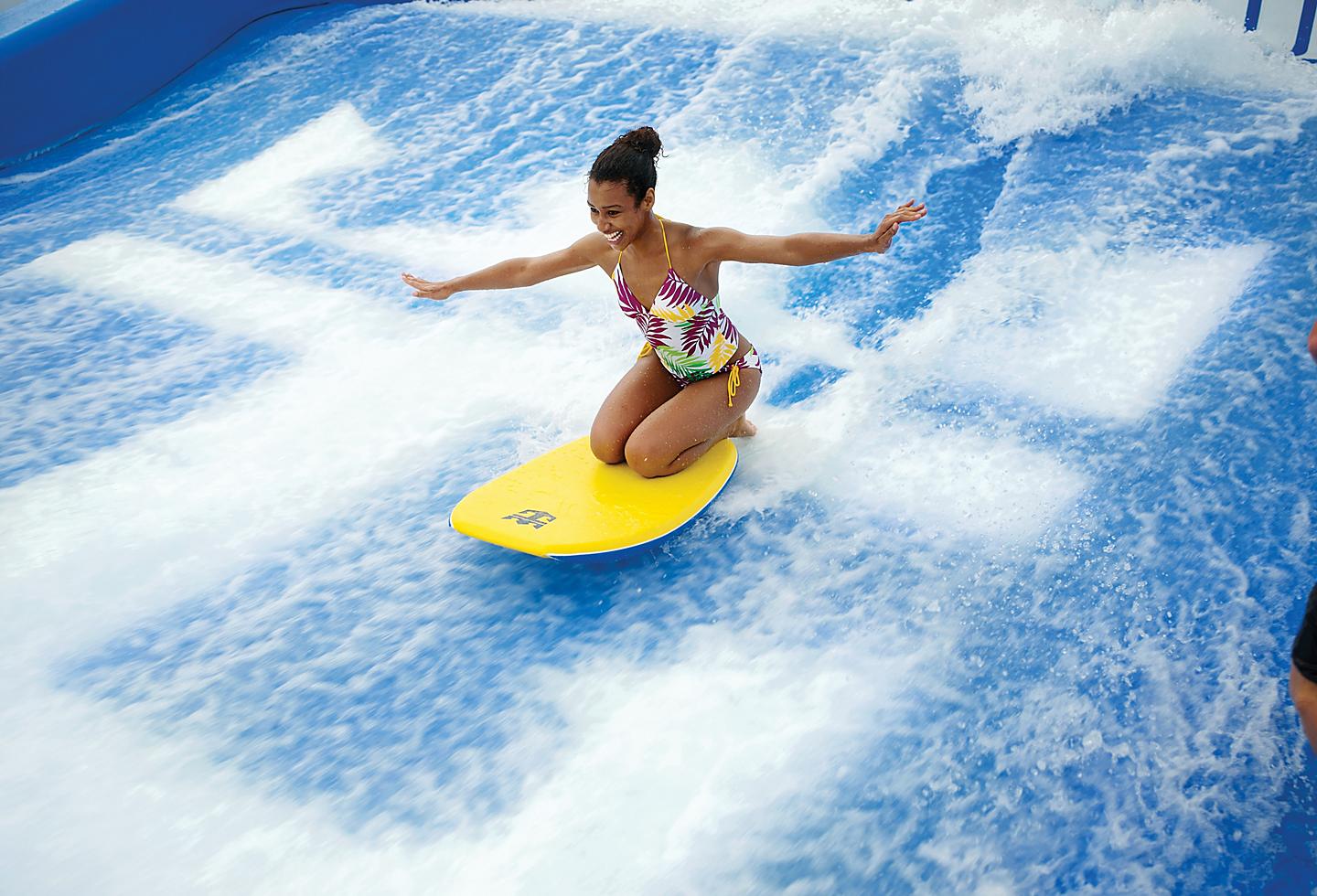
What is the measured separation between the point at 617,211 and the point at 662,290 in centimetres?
27

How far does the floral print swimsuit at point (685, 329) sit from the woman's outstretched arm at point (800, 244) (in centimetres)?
13

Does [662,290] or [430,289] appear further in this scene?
[430,289]

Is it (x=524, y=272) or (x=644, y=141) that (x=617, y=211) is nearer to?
(x=644, y=141)

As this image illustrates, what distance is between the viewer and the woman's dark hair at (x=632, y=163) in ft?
8.62

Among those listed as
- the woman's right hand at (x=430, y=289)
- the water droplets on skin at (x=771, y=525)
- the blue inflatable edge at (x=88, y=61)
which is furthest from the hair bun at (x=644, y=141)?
the blue inflatable edge at (x=88, y=61)

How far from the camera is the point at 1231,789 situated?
2.15 m

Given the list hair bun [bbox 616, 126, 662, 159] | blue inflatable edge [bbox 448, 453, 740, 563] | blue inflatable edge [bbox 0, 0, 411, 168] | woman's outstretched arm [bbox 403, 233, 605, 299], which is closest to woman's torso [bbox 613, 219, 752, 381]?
woman's outstretched arm [bbox 403, 233, 605, 299]

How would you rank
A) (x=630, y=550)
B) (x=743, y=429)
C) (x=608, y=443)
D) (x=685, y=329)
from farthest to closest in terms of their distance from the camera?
1. (x=743, y=429)
2. (x=608, y=443)
3. (x=685, y=329)
4. (x=630, y=550)

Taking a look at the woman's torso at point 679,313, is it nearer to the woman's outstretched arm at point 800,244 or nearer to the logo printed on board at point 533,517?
the woman's outstretched arm at point 800,244

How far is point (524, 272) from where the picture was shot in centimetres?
302

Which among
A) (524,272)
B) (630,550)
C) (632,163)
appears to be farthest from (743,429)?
(632,163)

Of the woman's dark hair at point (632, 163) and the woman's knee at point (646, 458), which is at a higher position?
the woman's dark hair at point (632, 163)

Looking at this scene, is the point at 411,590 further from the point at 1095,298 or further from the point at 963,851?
the point at 1095,298

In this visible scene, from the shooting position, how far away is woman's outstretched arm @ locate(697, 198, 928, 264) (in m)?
2.60
